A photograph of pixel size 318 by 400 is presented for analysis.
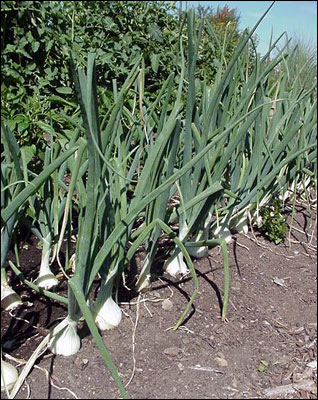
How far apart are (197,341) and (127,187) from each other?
45cm

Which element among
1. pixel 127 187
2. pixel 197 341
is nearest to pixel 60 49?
pixel 127 187

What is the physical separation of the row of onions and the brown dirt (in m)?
0.05

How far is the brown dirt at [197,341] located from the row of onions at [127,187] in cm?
5

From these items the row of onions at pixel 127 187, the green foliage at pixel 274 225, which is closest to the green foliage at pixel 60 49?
the row of onions at pixel 127 187

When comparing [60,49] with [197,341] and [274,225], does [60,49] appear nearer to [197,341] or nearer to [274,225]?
[274,225]

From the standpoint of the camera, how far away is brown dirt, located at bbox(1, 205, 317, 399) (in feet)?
4.05

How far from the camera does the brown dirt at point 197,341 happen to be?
1.23m

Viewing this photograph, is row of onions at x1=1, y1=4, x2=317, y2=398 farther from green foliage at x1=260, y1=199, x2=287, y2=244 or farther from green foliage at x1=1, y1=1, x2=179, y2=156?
green foliage at x1=1, y1=1, x2=179, y2=156

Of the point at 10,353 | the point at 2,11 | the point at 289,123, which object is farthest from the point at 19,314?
the point at 2,11

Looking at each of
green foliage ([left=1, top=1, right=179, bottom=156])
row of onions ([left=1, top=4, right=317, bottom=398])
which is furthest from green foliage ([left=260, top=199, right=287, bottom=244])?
green foliage ([left=1, top=1, right=179, bottom=156])

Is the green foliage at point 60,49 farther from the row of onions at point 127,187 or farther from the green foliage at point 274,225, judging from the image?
the green foliage at point 274,225

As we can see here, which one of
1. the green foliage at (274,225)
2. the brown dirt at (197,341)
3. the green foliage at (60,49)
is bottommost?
the brown dirt at (197,341)

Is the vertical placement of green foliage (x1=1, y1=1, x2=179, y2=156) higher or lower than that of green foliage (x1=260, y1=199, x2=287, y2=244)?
higher

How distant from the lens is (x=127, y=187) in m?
1.49
